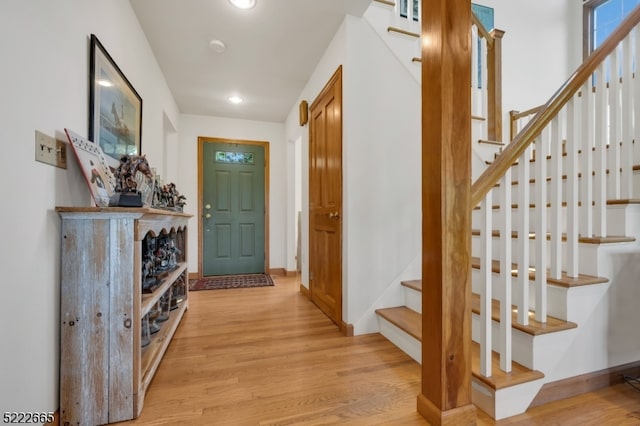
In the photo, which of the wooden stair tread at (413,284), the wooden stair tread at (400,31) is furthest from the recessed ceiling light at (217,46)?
the wooden stair tread at (413,284)

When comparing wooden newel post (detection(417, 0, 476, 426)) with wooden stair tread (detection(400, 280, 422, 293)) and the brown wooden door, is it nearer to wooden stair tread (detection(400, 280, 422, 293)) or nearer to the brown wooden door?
wooden stair tread (detection(400, 280, 422, 293))

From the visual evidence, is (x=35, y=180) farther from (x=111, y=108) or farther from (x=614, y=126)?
(x=614, y=126)

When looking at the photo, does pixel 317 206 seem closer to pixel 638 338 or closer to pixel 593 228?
pixel 593 228

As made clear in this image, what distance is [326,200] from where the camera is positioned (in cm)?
267

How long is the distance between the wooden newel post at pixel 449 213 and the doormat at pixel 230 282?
9.49 ft

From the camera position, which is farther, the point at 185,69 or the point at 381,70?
the point at 185,69

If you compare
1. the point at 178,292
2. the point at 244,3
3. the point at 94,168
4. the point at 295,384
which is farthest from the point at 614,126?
the point at 178,292

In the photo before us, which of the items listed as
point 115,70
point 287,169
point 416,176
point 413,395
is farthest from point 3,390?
point 287,169

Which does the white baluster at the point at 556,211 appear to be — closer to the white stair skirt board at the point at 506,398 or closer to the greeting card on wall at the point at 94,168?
the white stair skirt board at the point at 506,398

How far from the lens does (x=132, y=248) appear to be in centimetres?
130

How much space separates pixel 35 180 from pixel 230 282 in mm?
3065

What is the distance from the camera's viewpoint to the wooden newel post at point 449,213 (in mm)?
1182

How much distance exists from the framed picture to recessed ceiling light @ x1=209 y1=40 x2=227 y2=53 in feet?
2.63

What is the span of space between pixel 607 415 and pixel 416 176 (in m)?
1.76
